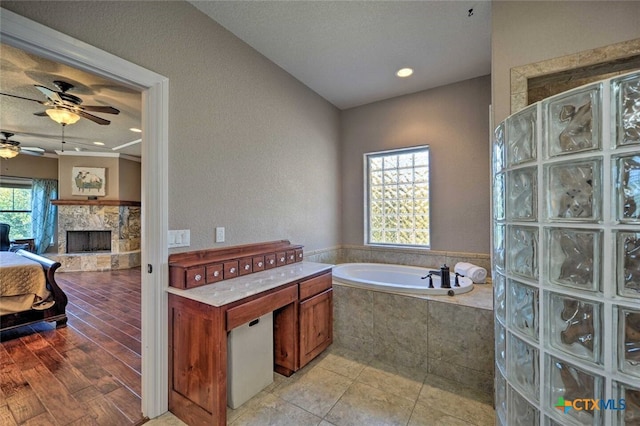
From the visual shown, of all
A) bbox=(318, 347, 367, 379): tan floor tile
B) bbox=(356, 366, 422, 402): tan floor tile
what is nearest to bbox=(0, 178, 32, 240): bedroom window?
bbox=(318, 347, 367, 379): tan floor tile

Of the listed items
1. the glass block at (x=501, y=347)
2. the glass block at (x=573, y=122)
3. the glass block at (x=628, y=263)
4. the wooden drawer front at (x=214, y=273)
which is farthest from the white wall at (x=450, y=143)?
the wooden drawer front at (x=214, y=273)

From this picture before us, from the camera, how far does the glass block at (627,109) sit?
2.45ft

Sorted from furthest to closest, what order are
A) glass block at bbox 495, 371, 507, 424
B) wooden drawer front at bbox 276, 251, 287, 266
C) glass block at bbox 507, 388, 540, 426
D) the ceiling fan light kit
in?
the ceiling fan light kit
wooden drawer front at bbox 276, 251, 287, 266
glass block at bbox 495, 371, 507, 424
glass block at bbox 507, 388, 540, 426

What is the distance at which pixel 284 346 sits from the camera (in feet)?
6.96

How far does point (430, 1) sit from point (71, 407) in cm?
369

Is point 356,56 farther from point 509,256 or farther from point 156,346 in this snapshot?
point 156,346

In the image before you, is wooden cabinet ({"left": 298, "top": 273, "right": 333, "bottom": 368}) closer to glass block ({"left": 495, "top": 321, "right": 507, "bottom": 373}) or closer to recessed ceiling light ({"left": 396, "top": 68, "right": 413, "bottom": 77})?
glass block ({"left": 495, "top": 321, "right": 507, "bottom": 373})

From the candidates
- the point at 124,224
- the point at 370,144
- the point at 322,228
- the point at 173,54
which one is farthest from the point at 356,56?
the point at 124,224

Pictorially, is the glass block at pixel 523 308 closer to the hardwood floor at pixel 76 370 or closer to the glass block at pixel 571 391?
the glass block at pixel 571 391

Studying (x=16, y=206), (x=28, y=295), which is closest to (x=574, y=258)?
(x=28, y=295)

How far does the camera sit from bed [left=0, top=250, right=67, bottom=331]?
2670mm

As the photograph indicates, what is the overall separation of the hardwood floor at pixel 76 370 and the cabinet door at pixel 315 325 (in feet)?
3.78

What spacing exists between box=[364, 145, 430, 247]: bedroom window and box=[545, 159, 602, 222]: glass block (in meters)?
2.46

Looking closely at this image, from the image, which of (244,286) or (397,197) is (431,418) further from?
(397,197)
